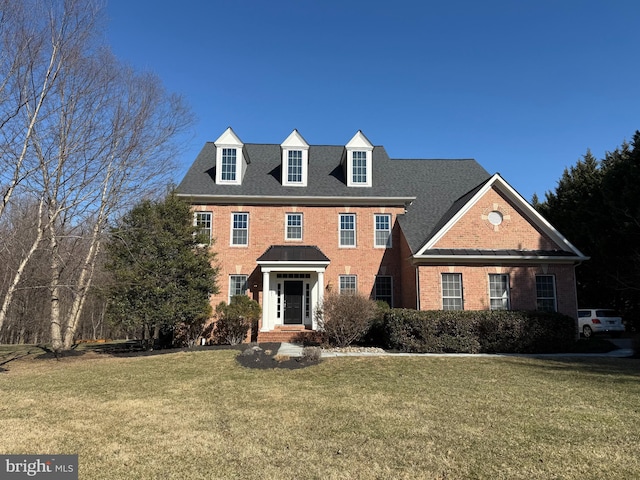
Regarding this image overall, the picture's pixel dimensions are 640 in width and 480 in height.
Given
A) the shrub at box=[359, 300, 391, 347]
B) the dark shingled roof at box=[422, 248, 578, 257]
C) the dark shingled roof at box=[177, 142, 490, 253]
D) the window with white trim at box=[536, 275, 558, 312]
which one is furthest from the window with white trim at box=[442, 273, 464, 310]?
the window with white trim at box=[536, 275, 558, 312]

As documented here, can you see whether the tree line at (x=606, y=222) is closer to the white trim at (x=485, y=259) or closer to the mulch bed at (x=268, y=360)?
the white trim at (x=485, y=259)

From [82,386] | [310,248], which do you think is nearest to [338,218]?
[310,248]

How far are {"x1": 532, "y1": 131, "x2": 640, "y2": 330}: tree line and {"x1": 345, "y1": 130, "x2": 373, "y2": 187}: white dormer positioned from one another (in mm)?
13088

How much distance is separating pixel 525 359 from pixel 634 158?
1470cm

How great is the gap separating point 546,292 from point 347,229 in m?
9.18

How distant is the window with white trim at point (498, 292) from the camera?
16.7 meters

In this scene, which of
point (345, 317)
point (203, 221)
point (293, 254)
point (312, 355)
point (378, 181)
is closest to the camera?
point (312, 355)

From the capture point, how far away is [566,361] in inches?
475

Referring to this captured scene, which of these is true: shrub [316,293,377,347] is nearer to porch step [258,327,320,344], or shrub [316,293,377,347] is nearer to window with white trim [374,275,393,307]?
porch step [258,327,320,344]

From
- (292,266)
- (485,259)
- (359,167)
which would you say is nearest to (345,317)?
(292,266)

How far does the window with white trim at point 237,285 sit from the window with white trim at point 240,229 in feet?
5.39

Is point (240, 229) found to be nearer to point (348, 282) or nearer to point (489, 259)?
point (348, 282)

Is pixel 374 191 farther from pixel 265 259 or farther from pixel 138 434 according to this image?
pixel 138 434

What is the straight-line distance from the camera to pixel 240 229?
1928 centimetres
